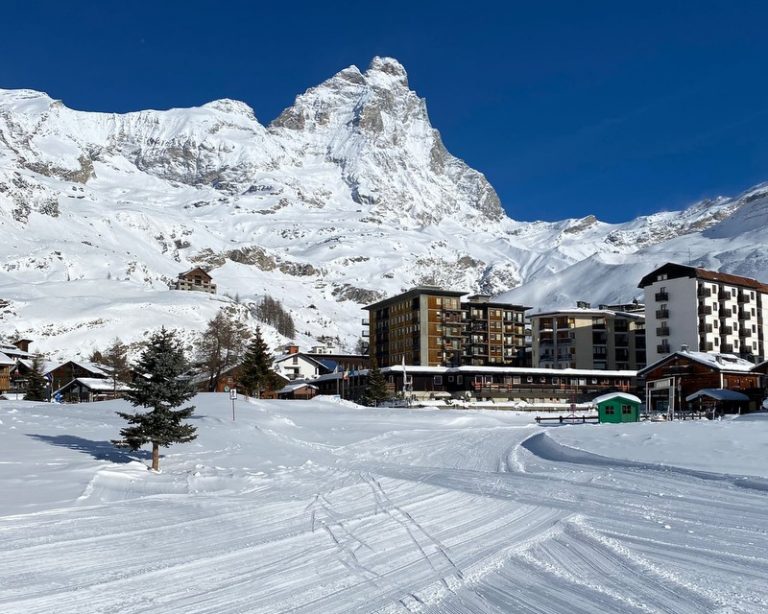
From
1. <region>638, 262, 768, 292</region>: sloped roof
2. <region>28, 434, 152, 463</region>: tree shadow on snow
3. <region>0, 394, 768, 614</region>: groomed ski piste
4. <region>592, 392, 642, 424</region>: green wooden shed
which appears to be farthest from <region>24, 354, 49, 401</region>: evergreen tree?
<region>638, 262, 768, 292</region>: sloped roof

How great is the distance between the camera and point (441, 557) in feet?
49.2

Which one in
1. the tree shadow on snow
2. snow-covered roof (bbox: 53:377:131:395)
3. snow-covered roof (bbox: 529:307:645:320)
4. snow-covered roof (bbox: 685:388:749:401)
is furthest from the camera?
snow-covered roof (bbox: 529:307:645:320)

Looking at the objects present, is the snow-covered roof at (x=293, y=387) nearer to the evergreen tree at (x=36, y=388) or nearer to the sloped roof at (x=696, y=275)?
the evergreen tree at (x=36, y=388)

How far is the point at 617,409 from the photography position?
67812mm

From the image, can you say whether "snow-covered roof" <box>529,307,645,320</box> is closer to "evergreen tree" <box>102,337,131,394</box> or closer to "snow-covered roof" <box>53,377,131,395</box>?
"evergreen tree" <box>102,337,131,394</box>

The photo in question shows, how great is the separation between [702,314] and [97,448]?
100956 millimetres

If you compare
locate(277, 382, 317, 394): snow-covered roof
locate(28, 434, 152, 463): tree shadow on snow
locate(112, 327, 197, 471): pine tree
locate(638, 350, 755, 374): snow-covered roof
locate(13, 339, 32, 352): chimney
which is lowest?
locate(28, 434, 152, 463): tree shadow on snow

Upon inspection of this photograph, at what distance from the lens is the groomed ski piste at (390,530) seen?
40.6ft

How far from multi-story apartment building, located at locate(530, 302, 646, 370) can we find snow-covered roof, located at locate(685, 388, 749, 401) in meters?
49.8

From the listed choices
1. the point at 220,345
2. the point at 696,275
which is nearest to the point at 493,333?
the point at 696,275

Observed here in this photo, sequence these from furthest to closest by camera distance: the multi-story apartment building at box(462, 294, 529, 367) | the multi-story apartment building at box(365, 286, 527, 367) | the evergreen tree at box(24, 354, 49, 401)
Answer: the multi-story apartment building at box(462, 294, 529, 367), the multi-story apartment building at box(365, 286, 527, 367), the evergreen tree at box(24, 354, 49, 401)

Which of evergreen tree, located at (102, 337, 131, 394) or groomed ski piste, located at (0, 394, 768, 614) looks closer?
groomed ski piste, located at (0, 394, 768, 614)

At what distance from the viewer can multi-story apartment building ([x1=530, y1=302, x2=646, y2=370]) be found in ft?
446

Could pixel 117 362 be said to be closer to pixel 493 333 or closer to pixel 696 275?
pixel 493 333
